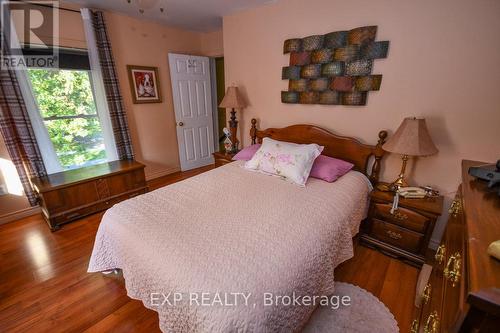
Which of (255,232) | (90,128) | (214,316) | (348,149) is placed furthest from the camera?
(90,128)

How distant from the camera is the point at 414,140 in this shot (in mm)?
1622

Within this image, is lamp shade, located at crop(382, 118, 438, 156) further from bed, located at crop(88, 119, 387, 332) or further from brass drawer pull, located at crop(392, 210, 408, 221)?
brass drawer pull, located at crop(392, 210, 408, 221)

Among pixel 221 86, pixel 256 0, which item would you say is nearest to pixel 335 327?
pixel 256 0

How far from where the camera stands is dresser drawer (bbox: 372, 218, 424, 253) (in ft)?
5.73

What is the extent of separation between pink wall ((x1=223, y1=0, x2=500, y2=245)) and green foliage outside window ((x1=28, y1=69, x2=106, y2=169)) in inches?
88.2

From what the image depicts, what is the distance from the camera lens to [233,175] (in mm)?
2084

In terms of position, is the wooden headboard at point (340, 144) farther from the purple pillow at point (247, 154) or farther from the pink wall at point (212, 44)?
the pink wall at point (212, 44)

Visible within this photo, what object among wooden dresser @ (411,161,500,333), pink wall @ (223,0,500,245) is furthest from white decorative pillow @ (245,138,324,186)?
wooden dresser @ (411,161,500,333)

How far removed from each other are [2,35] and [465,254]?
4.35ft

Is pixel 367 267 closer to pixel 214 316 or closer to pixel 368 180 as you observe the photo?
pixel 368 180

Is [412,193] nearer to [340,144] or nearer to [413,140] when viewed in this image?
[413,140]

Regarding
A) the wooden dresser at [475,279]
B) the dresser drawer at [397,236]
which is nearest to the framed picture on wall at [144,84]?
the dresser drawer at [397,236]

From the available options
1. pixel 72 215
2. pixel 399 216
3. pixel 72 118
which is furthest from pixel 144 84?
pixel 399 216

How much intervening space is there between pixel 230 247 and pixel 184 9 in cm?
270
